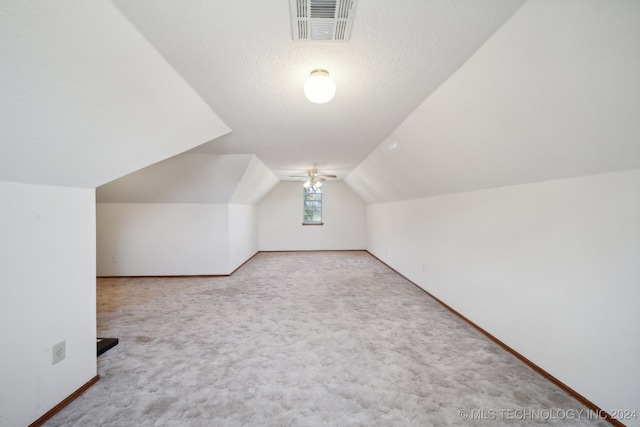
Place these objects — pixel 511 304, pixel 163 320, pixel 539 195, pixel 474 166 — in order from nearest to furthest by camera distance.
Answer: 1. pixel 539 195
2. pixel 511 304
3. pixel 474 166
4. pixel 163 320

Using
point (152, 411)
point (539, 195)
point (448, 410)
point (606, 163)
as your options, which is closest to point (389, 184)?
point (539, 195)

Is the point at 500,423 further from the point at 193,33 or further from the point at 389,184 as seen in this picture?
the point at 389,184

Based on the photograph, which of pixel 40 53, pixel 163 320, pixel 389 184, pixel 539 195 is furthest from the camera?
pixel 389 184

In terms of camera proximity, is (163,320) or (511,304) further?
(163,320)

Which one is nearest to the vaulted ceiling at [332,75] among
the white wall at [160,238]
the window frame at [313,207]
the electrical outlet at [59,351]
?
the electrical outlet at [59,351]

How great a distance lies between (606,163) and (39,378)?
3831 millimetres

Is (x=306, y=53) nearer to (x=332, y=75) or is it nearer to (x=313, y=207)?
(x=332, y=75)

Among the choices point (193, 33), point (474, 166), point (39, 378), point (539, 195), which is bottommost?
point (39, 378)

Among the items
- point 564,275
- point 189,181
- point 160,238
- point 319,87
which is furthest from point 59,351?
point 160,238

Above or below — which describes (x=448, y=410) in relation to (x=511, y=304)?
below

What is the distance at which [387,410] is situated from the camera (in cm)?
177

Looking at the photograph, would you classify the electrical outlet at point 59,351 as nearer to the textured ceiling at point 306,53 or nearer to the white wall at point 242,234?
the textured ceiling at point 306,53

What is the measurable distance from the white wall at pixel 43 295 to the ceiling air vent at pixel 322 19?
75.6 inches

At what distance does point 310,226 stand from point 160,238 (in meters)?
4.54
